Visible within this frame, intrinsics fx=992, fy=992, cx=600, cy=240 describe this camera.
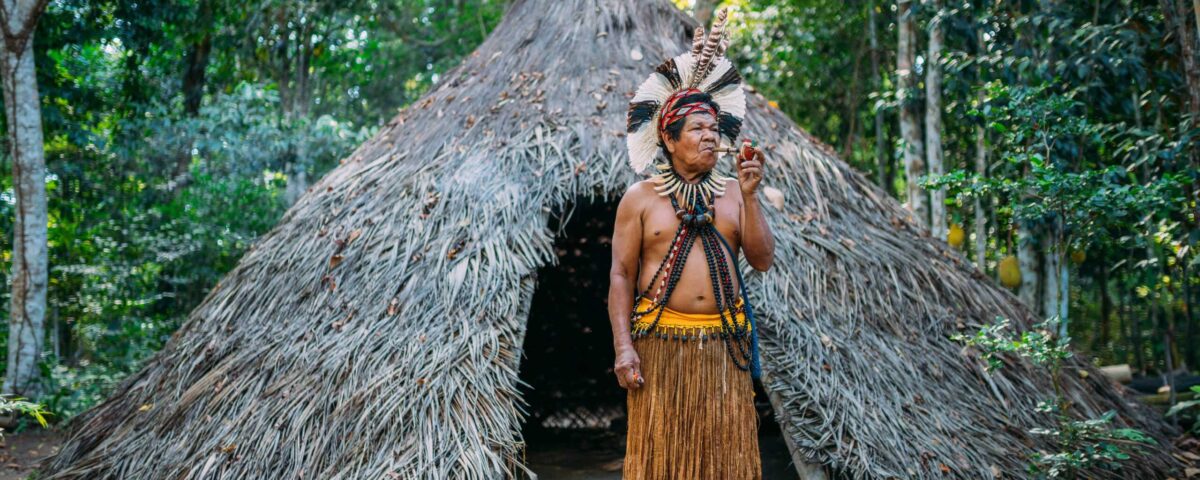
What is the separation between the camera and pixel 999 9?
734 cm

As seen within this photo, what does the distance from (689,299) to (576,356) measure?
14.0ft

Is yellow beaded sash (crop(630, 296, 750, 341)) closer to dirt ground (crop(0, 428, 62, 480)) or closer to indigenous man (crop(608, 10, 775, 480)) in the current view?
indigenous man (crop(608, 10, 775, 480))

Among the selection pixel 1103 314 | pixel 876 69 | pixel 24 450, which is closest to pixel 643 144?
pixel 24 450

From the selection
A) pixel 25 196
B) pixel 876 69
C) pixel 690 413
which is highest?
pixel 876 69

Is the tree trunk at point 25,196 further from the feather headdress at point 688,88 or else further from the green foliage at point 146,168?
the feather headdress at point 688,88

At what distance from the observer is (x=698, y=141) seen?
340 cm

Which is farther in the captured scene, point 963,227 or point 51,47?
point 963,227

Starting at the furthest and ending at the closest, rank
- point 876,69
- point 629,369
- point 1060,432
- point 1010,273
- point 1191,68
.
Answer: point 876,69
point 1010,273
point 1191,68
point 1060,432
point 629,369

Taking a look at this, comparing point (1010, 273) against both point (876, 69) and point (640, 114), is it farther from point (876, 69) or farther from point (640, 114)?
point (640, 114)

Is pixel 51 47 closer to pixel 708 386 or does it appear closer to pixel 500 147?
pixel 500 147

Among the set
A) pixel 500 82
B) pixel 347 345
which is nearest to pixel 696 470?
pixel 347 345

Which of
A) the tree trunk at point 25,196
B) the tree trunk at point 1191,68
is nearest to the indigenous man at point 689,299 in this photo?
the tree trunk at point 1191,68

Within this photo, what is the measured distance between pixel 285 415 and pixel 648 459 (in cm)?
198

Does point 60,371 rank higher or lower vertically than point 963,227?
lower
